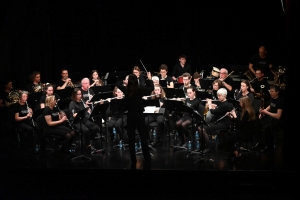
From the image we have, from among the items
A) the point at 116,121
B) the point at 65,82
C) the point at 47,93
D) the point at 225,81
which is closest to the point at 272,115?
the point at 225,81

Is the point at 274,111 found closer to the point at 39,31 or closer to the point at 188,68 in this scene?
the point at 188,68

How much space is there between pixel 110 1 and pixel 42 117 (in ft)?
18.9

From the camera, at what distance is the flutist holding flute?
1180 cm

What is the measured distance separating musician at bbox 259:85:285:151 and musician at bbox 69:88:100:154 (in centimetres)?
354

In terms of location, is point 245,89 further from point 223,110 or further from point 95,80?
point 95,80

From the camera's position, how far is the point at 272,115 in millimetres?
11000

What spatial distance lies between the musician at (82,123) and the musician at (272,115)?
11.6 feet

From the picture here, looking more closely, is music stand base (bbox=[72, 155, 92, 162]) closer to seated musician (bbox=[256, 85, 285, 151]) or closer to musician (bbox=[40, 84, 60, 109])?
musician (bbox=[40, 84, 60, 109])

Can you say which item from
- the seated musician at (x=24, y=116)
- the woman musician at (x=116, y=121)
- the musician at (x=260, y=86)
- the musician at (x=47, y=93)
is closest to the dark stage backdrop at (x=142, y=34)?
the musician at (x=260, y=86)

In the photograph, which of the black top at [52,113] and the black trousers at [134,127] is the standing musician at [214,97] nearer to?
the black trousers at [134,127]

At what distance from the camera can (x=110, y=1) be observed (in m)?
16.1

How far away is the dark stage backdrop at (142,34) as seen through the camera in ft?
50.6

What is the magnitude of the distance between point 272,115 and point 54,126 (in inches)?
175

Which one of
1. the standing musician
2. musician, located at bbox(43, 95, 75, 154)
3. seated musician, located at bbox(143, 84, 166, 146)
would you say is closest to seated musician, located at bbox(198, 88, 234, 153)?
the standing musician
